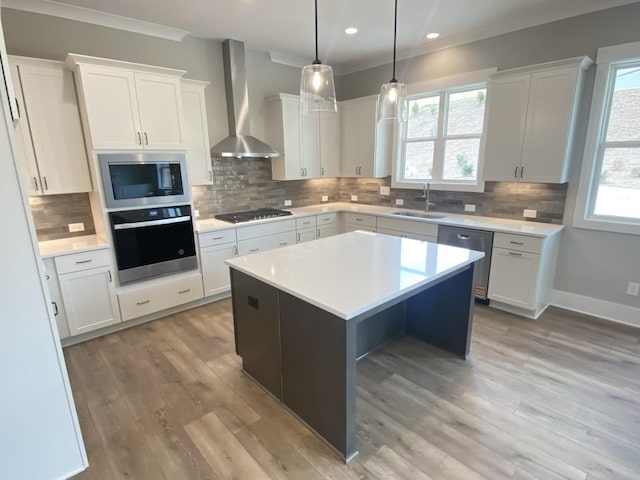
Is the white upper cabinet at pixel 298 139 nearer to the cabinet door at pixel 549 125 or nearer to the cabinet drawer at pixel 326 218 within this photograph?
the cabinet drawer at pixel 326 218

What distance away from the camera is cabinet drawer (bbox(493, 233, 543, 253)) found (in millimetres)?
3140

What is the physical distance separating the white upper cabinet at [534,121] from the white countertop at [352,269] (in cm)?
152

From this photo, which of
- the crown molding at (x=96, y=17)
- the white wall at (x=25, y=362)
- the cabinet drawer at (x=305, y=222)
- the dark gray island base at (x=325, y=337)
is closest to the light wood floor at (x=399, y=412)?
the dark gray island base at (x=325, y=337)

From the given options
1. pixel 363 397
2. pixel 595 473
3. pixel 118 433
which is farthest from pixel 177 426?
pixel 595 473

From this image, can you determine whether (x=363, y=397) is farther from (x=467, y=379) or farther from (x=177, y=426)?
(x=177, y=426)

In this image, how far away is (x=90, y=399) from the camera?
2.29 m

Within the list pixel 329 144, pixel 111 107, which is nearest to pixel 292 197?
pixel 329 144

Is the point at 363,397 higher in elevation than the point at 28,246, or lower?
lower

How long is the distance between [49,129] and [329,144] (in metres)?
3.29

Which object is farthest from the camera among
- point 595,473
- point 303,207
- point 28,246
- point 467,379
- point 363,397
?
point 303,207

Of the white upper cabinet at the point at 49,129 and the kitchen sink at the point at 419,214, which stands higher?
the white upper cabinet at the point at 49,129

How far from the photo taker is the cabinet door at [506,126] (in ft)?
10.8

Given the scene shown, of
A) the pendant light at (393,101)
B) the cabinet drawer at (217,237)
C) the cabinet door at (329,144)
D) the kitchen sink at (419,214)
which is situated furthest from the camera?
the cabinet door at (329,144)

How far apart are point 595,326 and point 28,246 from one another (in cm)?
430
